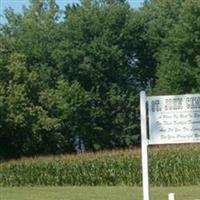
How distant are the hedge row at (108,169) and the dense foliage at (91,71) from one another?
11213 mm

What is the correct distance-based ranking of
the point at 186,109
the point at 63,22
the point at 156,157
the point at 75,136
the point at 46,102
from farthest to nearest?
the point at 63,22, the point at 75,136, the point at 46,102, the point at 156,157, the point at 186,109

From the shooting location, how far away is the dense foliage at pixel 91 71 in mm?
59656

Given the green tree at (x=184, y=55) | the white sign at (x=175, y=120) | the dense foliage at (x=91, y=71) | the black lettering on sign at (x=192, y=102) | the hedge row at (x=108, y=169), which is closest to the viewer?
the white sign at (x=175, y=120)

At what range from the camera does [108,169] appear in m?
44.2

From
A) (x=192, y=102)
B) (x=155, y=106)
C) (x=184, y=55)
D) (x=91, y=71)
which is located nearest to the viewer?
(x=192, y=102)

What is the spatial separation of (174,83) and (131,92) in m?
7.26

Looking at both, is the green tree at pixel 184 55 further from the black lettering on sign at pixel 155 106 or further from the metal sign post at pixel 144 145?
the black lettering on sign at pixel 155 106

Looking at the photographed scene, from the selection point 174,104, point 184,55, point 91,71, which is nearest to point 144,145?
point 174,104

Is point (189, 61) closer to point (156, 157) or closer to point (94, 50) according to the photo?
point (94, 50)

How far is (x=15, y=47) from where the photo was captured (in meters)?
69.4

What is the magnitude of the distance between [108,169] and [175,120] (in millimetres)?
30382

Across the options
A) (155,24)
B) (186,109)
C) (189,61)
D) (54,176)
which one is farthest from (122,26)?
(186,109)

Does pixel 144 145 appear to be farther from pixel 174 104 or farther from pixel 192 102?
pixel 192 102

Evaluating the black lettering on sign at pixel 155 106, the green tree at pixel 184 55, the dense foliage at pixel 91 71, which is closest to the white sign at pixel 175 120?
the black lettering on sign at pixel 155 106
